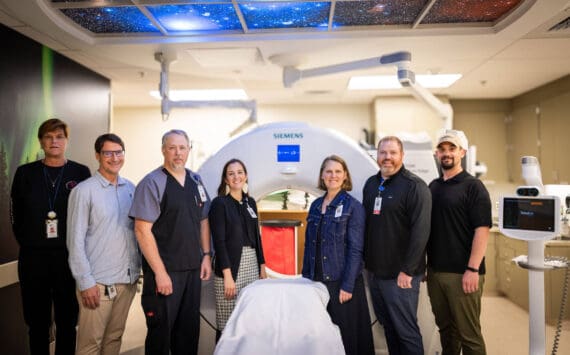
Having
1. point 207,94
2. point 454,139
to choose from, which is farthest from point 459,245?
point 207,94

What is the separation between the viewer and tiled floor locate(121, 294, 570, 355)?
2859 mm

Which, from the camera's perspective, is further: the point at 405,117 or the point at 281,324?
the point at 405,117

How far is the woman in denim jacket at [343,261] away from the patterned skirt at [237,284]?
0.35m

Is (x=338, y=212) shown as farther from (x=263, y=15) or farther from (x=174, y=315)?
(x=263, y=15)

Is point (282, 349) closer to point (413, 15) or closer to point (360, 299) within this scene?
point (360, 299)

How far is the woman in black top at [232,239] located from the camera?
2135mm

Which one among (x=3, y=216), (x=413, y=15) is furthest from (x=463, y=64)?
(x=3, y=216)

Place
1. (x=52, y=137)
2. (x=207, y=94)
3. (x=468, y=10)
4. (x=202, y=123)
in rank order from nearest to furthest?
(x=52, y=137) → (x=468, y=10) → (x=207, y=94) → (x=202, y=123)

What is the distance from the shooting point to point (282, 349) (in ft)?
5.38

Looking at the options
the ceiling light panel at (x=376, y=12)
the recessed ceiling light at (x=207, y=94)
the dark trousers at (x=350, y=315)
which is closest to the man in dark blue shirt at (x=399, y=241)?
the dark trousers at (x=350, y=315)

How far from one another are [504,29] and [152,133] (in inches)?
178

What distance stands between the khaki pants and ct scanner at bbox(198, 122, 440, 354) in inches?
17.6

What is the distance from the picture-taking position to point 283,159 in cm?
240

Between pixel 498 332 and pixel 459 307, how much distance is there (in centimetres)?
160
